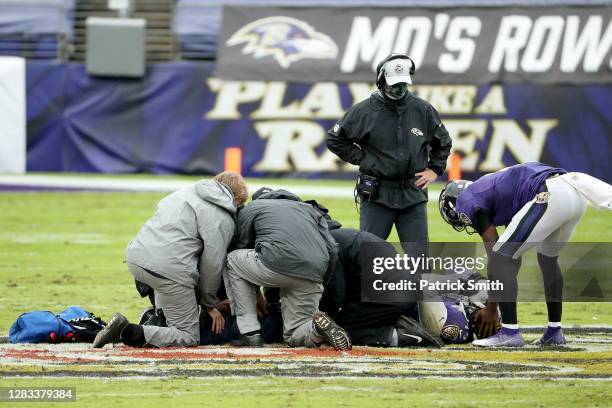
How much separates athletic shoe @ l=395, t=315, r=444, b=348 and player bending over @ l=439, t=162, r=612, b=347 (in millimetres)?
328

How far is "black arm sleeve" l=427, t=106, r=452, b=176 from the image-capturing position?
1016 cm

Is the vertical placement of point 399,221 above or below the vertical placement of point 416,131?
below

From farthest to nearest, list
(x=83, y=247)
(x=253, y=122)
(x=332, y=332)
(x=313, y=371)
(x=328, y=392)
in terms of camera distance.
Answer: (x=253, y=122)
(x=83, y=247)
(x=332, y=332)
(x=313, y=371)
(x=328, y=392)

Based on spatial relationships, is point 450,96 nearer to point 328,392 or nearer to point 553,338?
point 553,338

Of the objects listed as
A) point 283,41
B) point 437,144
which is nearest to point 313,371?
point 437,144

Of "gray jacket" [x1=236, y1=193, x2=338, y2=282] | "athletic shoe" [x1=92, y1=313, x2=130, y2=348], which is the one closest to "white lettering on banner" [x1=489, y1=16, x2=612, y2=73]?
"gray jacket" [x1=236, y1=193, x2=338, y2=282]

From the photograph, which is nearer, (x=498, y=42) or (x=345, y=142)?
(x=345, y=142)

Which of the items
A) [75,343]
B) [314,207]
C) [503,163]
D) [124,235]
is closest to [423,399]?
[314,207]

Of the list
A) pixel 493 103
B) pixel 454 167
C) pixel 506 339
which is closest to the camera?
pixel 506 339

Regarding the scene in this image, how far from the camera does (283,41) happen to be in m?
24.6

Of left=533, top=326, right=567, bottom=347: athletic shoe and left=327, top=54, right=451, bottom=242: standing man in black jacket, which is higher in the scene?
left=327, top=54, right=451, bottom=242: standing man in black jacket

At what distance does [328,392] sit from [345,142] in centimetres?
326

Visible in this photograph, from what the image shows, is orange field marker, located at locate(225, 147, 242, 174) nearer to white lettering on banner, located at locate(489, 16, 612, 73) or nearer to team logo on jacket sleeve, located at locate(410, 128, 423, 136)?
white lettering on banner, located at locate(489, 16, 612, 73)

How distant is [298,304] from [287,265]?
368mm
